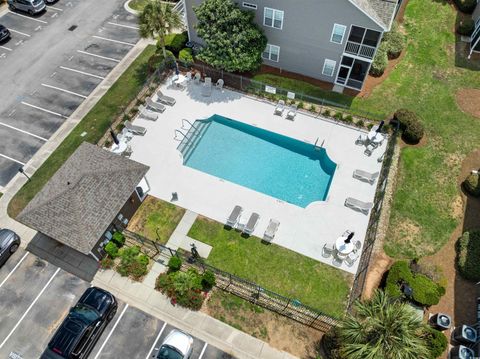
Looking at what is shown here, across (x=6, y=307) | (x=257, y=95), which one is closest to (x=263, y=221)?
(x=257, y=95)

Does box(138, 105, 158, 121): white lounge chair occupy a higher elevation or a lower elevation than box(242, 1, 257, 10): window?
lower

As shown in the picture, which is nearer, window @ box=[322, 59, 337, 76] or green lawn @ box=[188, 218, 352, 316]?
green lawn @ box=[188, 218, 352, 316]

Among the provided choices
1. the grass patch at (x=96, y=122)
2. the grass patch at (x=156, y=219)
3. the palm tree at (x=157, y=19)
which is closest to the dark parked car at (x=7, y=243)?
the grass patch at (x=96, y=122)

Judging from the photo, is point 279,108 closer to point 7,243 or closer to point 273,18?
point 273,18

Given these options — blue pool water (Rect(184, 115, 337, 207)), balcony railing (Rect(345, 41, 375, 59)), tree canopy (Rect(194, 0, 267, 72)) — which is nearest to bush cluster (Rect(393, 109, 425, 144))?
balcony railing (Rect(345, 41, 375, 59))

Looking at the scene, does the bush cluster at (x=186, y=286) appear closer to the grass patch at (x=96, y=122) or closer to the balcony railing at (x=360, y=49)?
the grass patch at (x=96, y=122)

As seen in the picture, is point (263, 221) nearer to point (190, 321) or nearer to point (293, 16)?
point (190, 321)

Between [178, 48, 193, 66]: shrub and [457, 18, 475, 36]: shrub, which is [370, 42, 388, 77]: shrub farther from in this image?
[178, 48, 193, 66]: shrub
